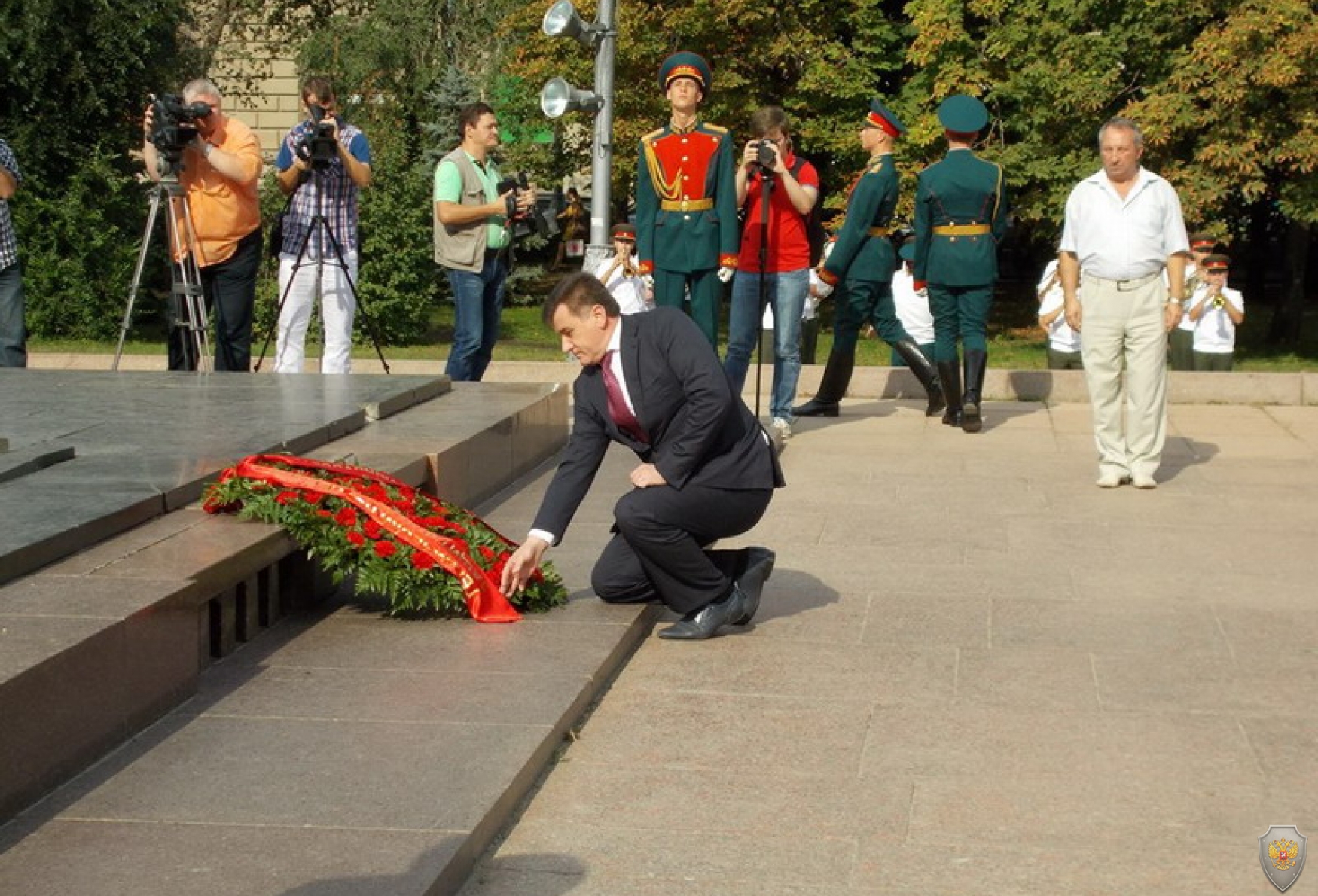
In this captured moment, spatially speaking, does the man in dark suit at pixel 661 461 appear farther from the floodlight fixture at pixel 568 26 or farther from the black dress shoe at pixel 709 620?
the floodlight fixture at pixel 568 26

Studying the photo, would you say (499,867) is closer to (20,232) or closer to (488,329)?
(488,329)

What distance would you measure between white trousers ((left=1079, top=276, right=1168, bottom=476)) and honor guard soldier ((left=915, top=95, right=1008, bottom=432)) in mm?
1813

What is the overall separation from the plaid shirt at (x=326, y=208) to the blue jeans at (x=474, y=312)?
2.26 ft

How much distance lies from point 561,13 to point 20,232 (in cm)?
798

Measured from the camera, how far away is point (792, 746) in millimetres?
5477

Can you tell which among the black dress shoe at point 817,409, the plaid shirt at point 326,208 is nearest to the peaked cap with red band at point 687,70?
the plaid shirt at point 326,208

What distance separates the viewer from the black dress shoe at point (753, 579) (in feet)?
22.5

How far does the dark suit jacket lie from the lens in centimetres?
653

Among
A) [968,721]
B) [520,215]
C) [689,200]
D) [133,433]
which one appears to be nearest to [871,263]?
[689,200]

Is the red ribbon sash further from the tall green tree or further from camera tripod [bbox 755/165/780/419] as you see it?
the tall green tree

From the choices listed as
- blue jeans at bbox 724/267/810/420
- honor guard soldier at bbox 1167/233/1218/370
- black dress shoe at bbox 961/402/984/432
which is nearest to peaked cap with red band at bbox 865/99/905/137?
blue jeans at bbox 724/267/810/420

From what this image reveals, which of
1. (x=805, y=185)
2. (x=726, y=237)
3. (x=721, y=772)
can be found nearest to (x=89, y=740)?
(x=721, y=772)

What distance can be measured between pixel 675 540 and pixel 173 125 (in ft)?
17.3

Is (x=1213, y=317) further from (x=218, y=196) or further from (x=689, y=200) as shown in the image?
(x=218, y=196)
